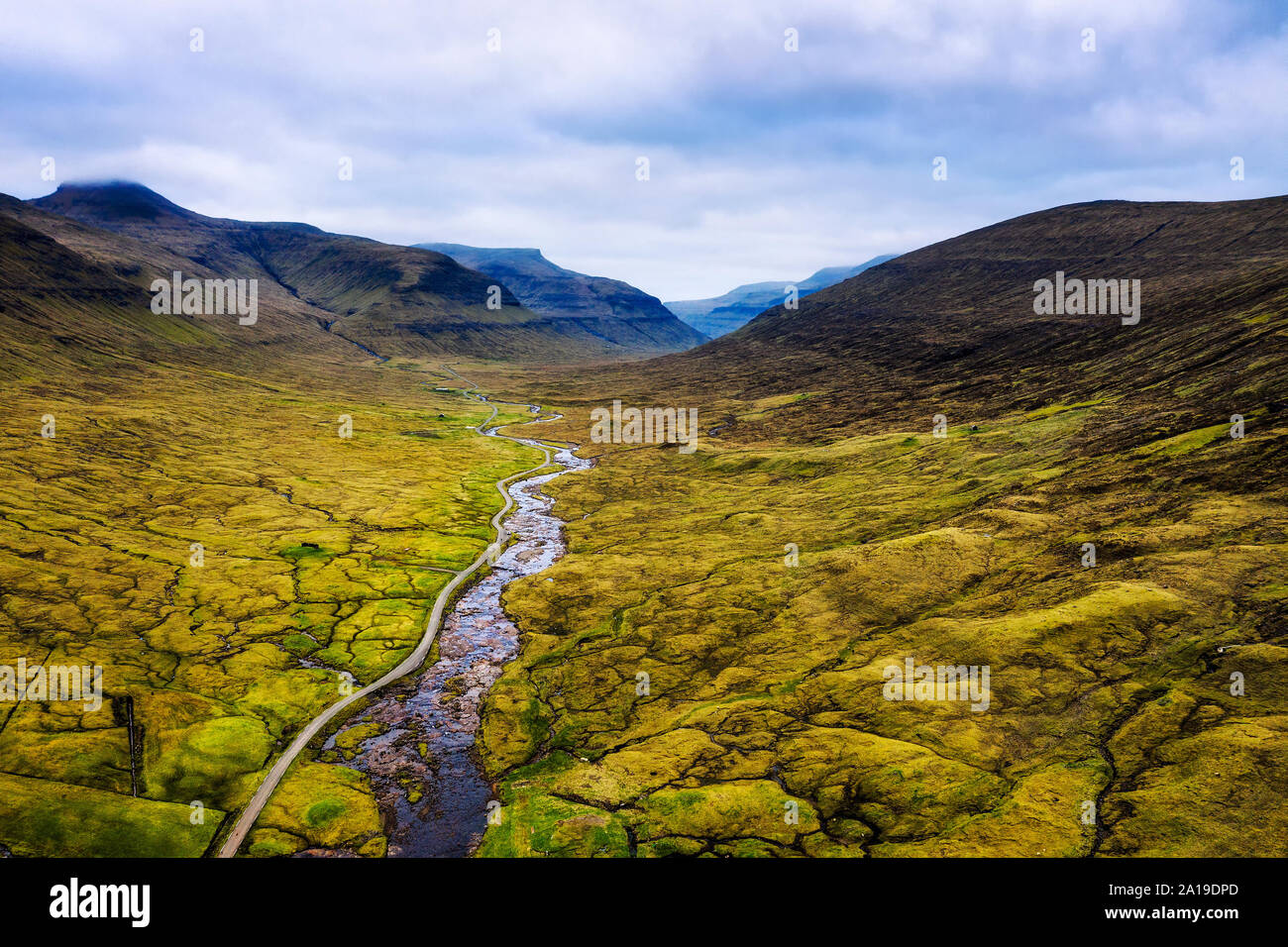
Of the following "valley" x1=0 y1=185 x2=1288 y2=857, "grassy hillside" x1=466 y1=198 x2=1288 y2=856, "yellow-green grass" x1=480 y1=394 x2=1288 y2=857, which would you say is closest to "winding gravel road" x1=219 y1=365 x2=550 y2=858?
"valley" x1=0 y1=185 x2=1288 y2=857

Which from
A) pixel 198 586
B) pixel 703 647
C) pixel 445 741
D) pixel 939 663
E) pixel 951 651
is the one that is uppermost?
pixel 198 586

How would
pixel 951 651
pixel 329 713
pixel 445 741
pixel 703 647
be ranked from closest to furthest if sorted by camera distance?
Answer: 1. pixel 445 741
2. pixel 951 651
3. pixel 329 713
4. pixel 703 647

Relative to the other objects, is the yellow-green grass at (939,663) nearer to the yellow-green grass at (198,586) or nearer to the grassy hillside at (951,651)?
the grassy hillside at (951,651)

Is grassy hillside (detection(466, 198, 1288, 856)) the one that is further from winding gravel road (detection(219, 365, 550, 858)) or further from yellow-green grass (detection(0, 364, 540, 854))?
yellow-green grass (detection(0, 364, 540, 854))

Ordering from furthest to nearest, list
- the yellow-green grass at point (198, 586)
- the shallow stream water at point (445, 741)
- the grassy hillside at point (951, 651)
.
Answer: the yellow-green grass at point (198, 586) < the shallow stream water at point (445, 741) < the grassy hillside at point (951, 651)

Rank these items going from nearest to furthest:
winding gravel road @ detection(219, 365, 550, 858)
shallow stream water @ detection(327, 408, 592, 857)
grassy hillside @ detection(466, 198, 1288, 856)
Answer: grassy hillside @ detection(466, 198, 1288, 856), winding gravel road @ detection(219, 365, 550, 858), shallow stream water @ detection(327, 408, 592, 857)

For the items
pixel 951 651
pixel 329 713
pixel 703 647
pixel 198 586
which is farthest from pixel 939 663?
pixel 198 586

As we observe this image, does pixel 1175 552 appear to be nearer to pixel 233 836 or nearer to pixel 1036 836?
pixel 1036 836

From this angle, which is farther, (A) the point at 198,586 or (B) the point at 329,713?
(A) the point at 198,586

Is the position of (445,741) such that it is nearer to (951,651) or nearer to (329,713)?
(329,713)

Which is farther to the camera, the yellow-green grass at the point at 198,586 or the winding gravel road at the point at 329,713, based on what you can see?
the yellow-green grass at the point at 198,586

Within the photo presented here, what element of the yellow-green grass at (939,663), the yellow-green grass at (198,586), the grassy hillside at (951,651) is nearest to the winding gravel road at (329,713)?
the yellow-green grass at (198,586)
